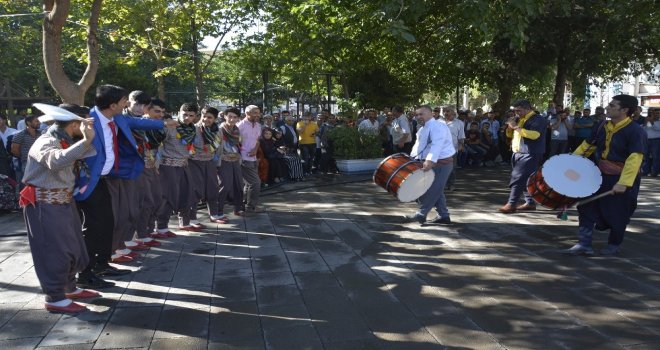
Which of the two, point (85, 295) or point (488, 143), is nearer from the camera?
point (85, 295)

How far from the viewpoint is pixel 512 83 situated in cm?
2005

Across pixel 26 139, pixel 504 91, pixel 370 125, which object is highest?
pixel 504 91

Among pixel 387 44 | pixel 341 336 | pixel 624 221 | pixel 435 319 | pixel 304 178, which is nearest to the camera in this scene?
pixel 341 336

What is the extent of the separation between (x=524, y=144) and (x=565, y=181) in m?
2.21

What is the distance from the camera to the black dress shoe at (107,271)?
5363 mm

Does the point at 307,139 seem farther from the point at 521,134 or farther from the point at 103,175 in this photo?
the point at 103,175

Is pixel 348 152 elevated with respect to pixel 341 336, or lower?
elevated

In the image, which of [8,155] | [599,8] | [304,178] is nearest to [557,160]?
[304,178]

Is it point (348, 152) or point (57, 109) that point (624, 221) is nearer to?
point (57, 109)

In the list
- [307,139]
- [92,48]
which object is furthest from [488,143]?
[92,48]

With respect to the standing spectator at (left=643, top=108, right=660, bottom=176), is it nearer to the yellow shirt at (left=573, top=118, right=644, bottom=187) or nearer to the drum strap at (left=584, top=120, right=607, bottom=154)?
the drum strap at (left=584, top=120, right=607, bottom=154)

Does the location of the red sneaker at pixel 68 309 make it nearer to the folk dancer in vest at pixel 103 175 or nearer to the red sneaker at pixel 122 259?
the folk dancer in vest at pixel 103 175

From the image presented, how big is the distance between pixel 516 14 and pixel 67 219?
687cm

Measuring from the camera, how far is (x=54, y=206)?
4.26m
